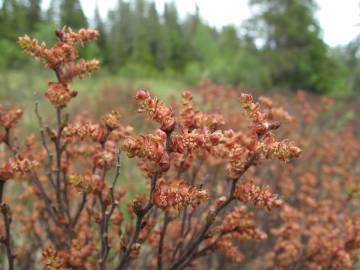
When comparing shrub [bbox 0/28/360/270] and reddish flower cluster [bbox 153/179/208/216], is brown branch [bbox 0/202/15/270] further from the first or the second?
reddish flower cluster [bbox 153/179/208/216]

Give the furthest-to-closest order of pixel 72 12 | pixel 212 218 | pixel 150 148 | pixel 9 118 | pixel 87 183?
1. pixel 72 12
2. pixel 9 118
3. pixel 87 183
4. pixel 212 218
5. pixel 150 148

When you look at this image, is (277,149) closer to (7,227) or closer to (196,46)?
(7,227)

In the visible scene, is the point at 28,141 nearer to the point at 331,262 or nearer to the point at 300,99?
the point at 331,262

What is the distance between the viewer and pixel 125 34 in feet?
58.0

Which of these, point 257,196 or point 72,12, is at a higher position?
point 72,12

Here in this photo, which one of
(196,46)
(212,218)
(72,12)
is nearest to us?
(212,218)

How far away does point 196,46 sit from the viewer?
95.8 feet

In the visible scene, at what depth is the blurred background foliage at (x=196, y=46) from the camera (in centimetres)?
1688

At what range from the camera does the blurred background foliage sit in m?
16.9

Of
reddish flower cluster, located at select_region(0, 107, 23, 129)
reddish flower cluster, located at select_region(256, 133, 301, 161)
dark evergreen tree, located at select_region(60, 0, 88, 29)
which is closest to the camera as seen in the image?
reddish flower cluster, located at select_region(256, 133, 301, 161)

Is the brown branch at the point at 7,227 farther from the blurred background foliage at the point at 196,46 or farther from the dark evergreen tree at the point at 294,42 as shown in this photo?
the dark evergreen tree at the point at 294,42

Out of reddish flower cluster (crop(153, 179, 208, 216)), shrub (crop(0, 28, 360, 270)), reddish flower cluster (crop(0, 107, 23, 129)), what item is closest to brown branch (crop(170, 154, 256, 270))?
shrub (crop(0, 28, 360, 270))

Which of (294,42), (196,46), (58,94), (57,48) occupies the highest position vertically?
(196,46)

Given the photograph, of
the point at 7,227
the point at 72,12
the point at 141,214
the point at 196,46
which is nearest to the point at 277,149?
the point at 141,214
